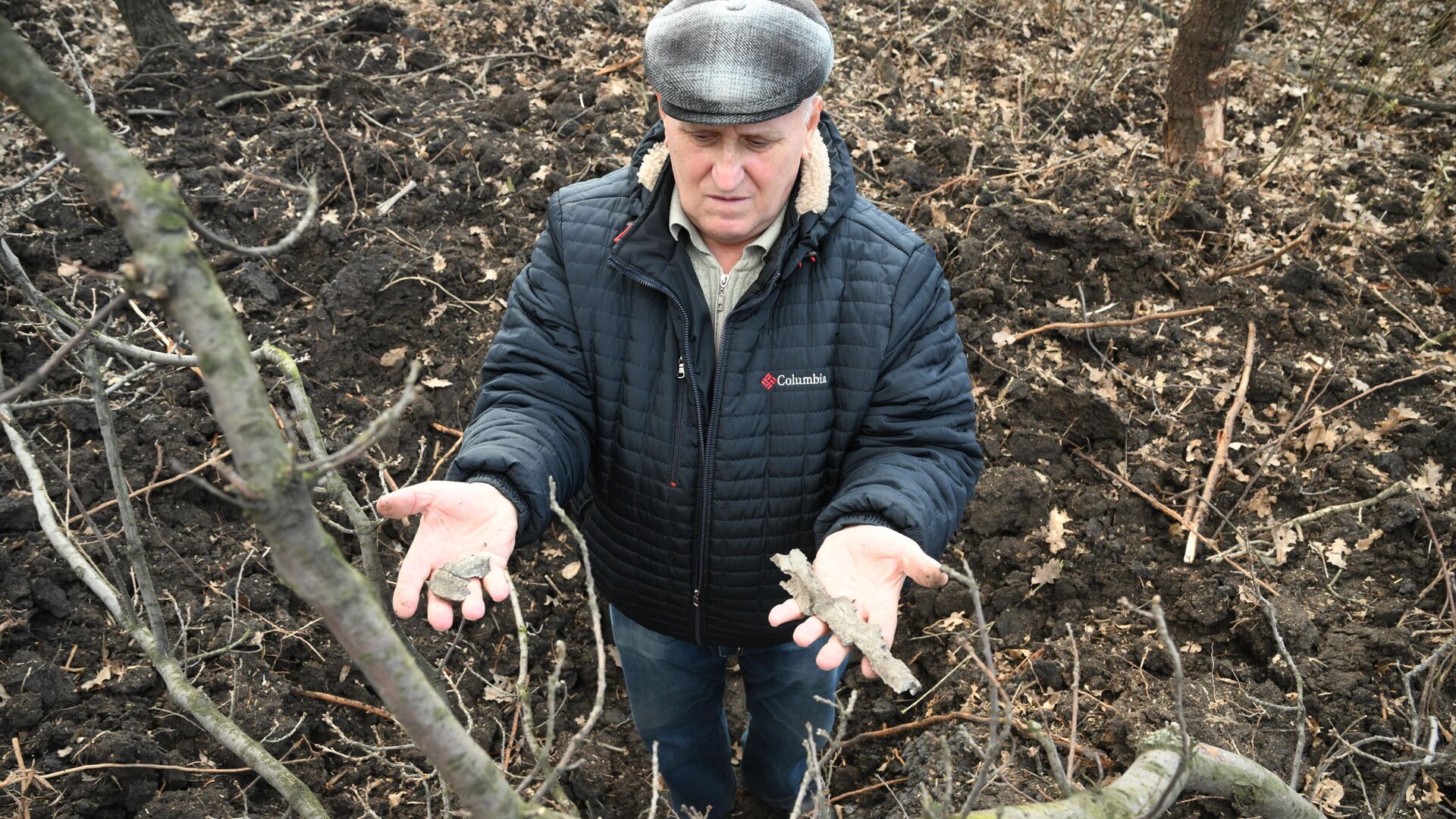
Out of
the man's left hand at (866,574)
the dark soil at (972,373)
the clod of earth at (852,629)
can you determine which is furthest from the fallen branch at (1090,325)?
the clod of earth at (852,629)

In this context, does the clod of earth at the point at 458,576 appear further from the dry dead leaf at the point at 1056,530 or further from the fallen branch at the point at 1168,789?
the dry dead leaf at the point at 1056,530

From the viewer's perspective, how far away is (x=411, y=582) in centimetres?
182

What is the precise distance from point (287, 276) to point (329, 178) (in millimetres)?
624

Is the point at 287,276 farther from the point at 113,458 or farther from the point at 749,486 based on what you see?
the point at 749,486

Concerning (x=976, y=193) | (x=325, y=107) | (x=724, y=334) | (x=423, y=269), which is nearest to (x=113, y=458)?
(x=724, y=334)

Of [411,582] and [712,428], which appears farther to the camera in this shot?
[712,428]

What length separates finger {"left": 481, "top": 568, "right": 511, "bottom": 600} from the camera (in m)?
1.81

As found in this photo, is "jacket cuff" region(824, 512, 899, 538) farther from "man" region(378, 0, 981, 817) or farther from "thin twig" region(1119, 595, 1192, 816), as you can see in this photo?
"thin twig" region(1119, 595, 1192, 816)

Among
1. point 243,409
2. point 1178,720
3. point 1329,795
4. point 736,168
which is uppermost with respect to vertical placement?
point 243,409

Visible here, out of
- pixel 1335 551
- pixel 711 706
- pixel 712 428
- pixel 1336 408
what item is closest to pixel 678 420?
pixel 712 428

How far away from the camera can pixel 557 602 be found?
12.0 feet

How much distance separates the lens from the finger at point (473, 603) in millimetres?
1780

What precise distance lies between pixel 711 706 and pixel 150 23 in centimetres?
497

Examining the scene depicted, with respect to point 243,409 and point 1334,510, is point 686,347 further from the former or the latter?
point 1334,510
